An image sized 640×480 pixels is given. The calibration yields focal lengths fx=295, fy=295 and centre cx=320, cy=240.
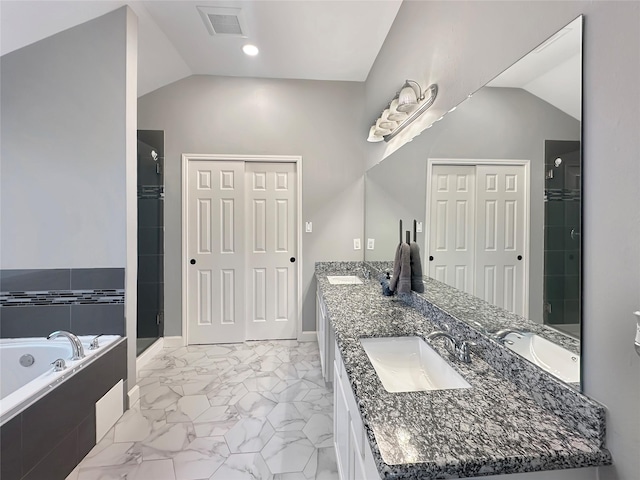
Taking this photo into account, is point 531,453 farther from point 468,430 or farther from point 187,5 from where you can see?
point 187,5

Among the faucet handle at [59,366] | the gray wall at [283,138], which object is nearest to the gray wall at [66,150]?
the faucet handle at [59,366]

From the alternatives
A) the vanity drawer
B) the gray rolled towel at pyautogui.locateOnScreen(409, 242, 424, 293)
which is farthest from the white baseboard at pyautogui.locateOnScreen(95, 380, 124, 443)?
the gray rolled towel at pyautogui.locateOnScreen(409, 242, 424, 293)

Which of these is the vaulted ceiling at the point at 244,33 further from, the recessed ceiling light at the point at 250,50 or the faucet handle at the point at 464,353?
the faucet handle at the point at 464,353

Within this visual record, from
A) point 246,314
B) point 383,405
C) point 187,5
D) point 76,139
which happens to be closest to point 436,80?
point 383,405

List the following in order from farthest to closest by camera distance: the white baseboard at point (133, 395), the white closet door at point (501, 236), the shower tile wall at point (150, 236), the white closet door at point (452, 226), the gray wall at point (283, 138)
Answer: the gray wall at point (283, 138)
the shower tile wall at point (150, 236)
the white baseboard at point (133, 395)
the white closet door at point (452, 226)
the white closet door at point (501, 236)

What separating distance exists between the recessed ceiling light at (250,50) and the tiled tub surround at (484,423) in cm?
277

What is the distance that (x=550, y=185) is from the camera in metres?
0.92

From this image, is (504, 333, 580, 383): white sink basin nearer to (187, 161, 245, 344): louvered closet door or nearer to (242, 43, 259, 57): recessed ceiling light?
(187, 161, 245, 344): louvered closet door

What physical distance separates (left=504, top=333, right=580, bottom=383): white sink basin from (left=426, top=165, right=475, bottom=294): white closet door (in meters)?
0.36

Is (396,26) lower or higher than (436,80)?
higher

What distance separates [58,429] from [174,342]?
173cm

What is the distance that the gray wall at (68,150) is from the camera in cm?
201

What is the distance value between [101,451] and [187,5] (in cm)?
302

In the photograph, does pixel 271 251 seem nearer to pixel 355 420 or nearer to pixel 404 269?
pixel 404 269
